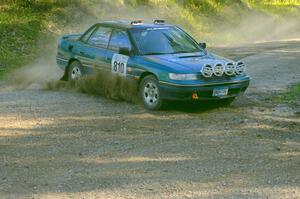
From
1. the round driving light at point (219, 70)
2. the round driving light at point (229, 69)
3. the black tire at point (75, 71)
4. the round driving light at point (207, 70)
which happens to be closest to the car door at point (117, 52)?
the black tire at point (75, 71)

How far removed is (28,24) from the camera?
1970cm

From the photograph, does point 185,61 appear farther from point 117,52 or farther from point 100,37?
point 100,37

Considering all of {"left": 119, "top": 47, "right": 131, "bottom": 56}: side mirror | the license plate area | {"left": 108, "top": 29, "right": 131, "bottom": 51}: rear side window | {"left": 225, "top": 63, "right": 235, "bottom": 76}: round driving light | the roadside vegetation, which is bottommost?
the roadside vegetation

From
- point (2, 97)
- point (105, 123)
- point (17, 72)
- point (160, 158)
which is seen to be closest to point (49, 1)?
point (17, 72)

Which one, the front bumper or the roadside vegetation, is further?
the roadside vegetation

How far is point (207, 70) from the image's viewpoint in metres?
10.2

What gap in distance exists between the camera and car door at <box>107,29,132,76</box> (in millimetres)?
11156

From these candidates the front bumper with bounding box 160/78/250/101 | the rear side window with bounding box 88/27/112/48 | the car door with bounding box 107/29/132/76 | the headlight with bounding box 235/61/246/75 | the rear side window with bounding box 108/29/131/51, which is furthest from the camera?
the rear side window with bounding box 88/27/112/48

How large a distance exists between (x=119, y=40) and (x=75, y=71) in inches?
58.9

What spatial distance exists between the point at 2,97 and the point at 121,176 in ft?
19.2

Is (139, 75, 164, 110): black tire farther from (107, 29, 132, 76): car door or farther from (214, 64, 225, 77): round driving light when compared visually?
(214, 64, 225, 77): round driving light

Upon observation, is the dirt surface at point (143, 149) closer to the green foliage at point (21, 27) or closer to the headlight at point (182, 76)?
the headlight at point (182, 76)

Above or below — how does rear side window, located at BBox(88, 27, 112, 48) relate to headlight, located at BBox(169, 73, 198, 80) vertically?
above

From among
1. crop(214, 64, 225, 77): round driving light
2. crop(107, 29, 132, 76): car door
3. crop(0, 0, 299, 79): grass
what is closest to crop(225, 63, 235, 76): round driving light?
crop(214, 64, 225, 77): round driving light
